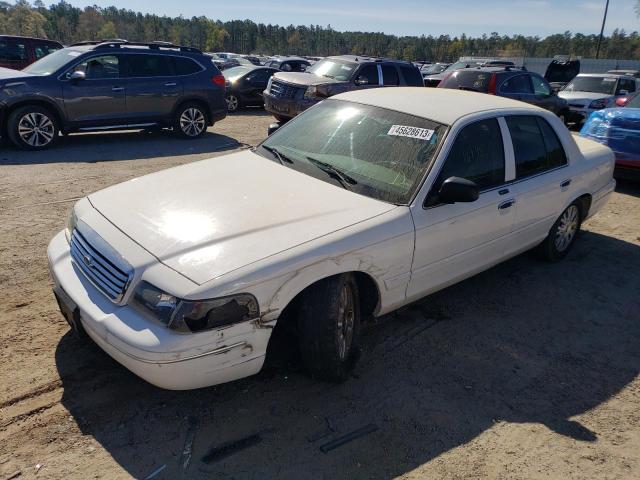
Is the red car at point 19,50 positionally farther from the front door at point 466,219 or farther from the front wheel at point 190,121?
the front door at point 466,219

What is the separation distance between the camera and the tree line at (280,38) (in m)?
77.8

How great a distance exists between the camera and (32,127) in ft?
29.5

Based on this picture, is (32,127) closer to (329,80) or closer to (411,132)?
(329,80)

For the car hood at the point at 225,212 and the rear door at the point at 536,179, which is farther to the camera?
the rear door at the point at 536,179

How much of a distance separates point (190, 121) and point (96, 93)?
6.48 feet

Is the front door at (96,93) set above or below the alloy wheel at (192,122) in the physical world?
above

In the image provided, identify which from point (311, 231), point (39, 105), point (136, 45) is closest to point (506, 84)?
point (136, 45)

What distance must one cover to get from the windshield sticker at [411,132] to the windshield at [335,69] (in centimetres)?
792

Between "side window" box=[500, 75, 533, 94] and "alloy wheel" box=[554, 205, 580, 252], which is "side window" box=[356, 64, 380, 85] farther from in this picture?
"alloy wheel" box=[554, 205, 580, 252]

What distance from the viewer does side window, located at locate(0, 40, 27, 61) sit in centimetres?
1360

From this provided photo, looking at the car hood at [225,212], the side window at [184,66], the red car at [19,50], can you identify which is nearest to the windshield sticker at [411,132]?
the car hood at [225,212]

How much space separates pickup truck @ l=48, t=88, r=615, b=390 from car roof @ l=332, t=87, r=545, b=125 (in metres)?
0.02

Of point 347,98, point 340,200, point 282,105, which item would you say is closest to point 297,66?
point 282,105

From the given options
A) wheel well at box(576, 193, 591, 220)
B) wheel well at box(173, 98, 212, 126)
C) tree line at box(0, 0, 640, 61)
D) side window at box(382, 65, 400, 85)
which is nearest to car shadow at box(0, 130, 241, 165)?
wheel well at box(173, 98, 212, 126)
